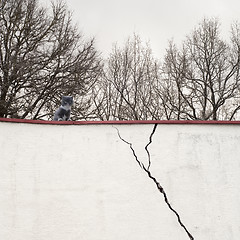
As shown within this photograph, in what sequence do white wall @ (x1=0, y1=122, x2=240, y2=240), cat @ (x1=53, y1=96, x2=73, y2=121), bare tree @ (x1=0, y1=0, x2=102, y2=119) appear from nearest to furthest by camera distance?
white wall @ (x1=0, y1=122, x2=240, y2=240) → cat @ (x1=53, y1=96, x2=73, y2=121) → bare tree @ (x1=0, y1=0, x2=102, y2=119)

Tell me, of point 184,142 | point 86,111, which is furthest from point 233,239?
point 86,111

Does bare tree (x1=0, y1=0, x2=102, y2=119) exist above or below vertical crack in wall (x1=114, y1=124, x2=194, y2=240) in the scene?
above

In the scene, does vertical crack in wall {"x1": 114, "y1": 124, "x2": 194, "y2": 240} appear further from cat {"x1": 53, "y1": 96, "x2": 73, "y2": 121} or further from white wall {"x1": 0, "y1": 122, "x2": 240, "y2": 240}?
cat {"x1": 53, "y1": 96, "x2": 73, "y2": 121}

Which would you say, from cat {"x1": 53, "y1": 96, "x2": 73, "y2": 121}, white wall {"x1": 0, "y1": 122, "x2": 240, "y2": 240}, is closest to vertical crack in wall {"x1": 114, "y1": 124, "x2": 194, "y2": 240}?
white wall {"x1": 0, "y1": 122, "x2": 240, "y2": 240}

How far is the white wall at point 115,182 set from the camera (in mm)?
4020

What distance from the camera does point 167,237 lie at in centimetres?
402

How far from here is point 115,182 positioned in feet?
13.7

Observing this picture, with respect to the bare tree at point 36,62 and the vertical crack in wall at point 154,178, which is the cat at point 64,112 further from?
the bare tree at point 36,62

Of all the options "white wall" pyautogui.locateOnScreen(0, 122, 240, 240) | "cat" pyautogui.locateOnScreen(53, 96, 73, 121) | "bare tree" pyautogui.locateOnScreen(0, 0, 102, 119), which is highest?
"bare tree" pyautogui.locateOnScreen(0, 0, 102, 119)

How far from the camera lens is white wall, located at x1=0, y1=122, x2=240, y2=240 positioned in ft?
13.2

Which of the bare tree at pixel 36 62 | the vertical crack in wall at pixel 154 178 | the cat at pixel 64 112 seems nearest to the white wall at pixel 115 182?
the vertical crack in wall at pixel 154 178

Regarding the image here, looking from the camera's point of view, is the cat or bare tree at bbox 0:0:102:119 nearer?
the cat

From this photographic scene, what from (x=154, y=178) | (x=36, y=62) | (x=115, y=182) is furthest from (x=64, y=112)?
(x=36, y=62)

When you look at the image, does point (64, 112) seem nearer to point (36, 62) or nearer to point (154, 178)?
point (154, 178)
